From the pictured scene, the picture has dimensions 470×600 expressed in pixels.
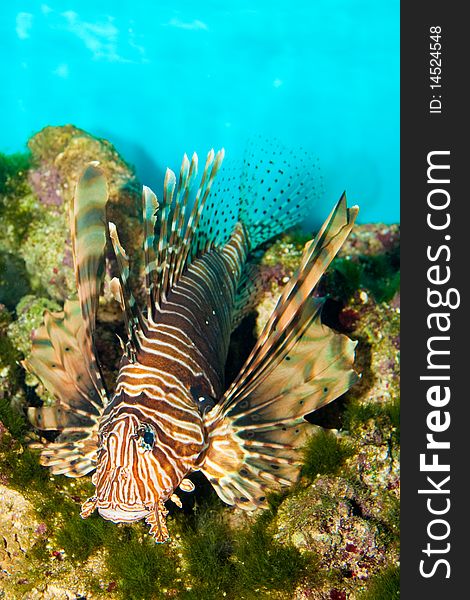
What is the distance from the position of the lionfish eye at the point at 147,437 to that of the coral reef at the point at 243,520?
1.04 meters

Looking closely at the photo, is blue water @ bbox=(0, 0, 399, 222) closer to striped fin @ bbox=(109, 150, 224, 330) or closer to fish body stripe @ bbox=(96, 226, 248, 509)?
striped fin @ bbox=(109, 150, 224, 330)

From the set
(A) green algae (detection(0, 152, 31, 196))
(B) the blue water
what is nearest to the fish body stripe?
(A) green algae (detection(0, 152, 31, 196))

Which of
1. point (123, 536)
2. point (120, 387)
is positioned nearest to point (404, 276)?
point (120, 387)

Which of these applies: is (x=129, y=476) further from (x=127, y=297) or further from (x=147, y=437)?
(x=127, y=297)

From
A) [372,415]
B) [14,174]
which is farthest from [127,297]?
[14,174]

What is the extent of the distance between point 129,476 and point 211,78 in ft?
17.6

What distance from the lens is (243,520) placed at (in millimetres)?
3221

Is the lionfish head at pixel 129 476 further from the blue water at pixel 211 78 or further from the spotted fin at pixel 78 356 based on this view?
the blue water at pixel 211 78

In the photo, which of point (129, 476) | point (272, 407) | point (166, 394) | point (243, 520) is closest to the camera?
point (129, 476)

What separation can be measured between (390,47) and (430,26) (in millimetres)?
3108

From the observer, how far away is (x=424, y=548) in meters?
2.52

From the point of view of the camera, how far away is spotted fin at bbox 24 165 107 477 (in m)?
2.46

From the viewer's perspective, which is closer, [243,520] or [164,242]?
[164,242]

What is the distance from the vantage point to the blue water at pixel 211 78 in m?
5.80
